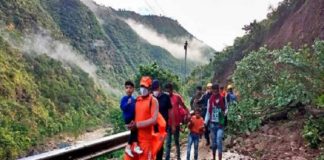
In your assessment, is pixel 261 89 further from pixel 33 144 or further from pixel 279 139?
pixel 33 144

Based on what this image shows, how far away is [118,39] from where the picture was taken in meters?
160

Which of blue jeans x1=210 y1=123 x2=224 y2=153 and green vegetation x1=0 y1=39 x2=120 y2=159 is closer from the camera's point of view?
blue jeans x1=210 y1=123 x2=224 y2=153

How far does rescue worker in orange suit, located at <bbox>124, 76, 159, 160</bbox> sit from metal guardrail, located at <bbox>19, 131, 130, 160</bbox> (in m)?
0.85

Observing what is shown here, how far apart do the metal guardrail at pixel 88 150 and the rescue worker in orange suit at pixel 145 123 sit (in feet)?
2.78

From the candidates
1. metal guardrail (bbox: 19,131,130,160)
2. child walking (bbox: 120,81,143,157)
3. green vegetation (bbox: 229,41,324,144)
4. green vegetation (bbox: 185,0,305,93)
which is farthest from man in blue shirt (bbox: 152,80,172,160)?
green vegetation (bbox: 185,0,305,93)

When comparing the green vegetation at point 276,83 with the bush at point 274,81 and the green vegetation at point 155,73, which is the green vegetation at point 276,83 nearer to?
the bush at point 274,81

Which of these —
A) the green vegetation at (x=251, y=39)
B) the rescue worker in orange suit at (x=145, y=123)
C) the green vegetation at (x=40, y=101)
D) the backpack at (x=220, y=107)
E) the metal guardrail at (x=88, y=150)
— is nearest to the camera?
the metal guardrail at (x=88, y=150)

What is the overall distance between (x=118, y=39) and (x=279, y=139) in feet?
494

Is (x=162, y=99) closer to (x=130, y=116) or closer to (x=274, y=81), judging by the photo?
(x=130, y=116)

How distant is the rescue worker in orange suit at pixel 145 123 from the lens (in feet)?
19.4

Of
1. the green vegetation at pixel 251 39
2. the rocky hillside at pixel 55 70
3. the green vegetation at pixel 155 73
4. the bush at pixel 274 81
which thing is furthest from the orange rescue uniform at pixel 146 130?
A: the green vegetation at pixel 155 73

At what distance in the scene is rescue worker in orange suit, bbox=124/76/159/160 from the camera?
19.4 ft

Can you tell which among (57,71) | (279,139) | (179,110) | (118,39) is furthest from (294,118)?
(118,39)

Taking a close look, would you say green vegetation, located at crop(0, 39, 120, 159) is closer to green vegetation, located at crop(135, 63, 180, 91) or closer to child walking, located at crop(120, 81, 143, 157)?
green vegetation, located at crop(135, 63, 180, 91)
